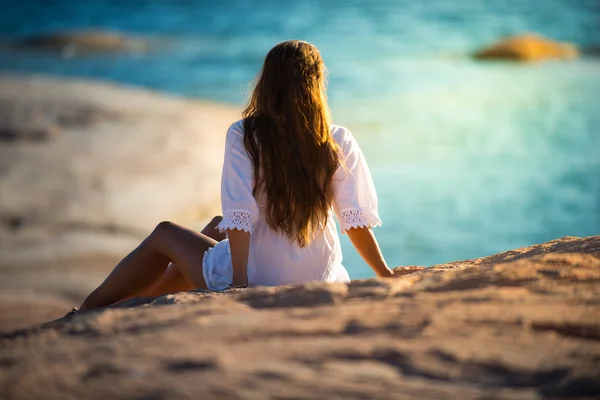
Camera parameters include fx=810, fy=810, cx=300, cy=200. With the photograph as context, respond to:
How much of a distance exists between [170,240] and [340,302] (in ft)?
3.33

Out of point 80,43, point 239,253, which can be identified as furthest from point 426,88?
point 239,253

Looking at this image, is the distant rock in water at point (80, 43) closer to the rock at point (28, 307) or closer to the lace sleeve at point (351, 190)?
the rock at point (28, 307)

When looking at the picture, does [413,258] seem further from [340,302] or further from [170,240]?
[340,302]

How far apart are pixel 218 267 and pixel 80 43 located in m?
20.2

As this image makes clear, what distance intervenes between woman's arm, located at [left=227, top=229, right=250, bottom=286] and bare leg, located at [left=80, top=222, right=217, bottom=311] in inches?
8.8

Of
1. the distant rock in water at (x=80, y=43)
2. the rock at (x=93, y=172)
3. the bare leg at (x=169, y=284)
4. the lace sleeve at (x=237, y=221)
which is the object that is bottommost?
the bare leg at (x=169, y=284)

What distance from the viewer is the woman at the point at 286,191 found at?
3.02 m

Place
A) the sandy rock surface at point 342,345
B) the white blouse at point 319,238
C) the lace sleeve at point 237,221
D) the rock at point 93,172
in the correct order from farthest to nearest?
the rock at point 93,172, the white blouse at point 319,238, the lace sleeve at point 237,221, the sandy rock surface at point 342,345

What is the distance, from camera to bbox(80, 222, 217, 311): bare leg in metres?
3.25

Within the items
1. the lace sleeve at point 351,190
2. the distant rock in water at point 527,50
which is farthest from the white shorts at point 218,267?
the distant rock in water at point 527,50

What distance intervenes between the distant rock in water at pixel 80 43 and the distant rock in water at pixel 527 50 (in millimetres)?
9244

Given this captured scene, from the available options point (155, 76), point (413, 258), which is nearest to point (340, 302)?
point (413, 258)

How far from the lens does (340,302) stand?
249cm

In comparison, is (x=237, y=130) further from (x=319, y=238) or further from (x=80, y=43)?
(x=80, y=43)
